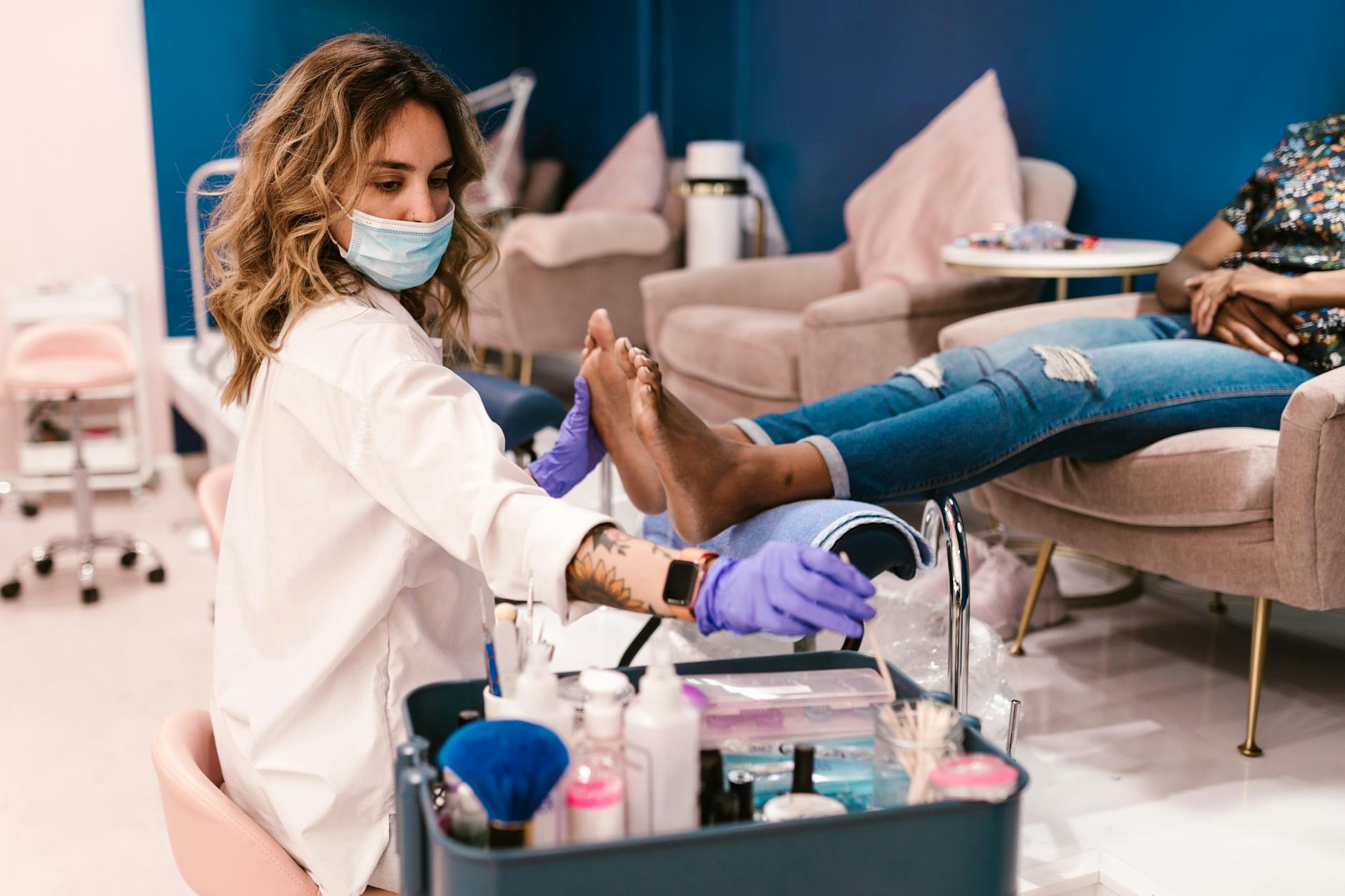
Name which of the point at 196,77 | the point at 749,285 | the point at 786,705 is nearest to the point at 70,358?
the point at 196,77

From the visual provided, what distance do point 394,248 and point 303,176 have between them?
10 centimetres

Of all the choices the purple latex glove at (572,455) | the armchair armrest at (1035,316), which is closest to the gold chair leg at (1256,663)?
the armchair armrest at (1035,316)

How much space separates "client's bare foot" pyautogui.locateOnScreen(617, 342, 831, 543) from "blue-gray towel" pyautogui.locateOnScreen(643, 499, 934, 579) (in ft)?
0.13

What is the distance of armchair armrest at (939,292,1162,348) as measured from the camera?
99.3 inches

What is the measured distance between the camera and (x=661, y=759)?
726mm

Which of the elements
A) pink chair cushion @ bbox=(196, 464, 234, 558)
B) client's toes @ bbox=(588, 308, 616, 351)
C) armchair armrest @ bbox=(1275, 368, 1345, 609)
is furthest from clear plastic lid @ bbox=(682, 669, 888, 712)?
armchair armrest @ bbox=(1275, 368, 1345, 609)

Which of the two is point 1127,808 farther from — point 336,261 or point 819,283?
point 819,283

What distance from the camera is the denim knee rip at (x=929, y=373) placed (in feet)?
6.62

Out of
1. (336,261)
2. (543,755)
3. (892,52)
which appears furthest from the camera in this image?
(892,52)

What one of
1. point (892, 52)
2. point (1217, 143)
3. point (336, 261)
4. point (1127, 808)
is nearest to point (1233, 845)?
point (1127, 808)

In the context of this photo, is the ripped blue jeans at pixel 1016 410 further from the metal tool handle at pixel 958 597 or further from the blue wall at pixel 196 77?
the blue wall at pixel 196 77

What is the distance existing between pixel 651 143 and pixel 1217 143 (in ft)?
7.71

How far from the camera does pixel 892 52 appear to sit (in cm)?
Answer: 402

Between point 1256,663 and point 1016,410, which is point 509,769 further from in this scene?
point 1256,663
